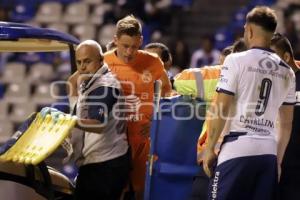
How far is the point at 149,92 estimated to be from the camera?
26.7ft

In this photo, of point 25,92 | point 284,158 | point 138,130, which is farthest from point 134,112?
point 25,92

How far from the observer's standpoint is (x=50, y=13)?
765 inches

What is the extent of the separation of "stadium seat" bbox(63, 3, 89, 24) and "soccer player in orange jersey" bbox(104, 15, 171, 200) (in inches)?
434

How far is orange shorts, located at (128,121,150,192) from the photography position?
7914 mm

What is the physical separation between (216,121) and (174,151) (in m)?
1.01

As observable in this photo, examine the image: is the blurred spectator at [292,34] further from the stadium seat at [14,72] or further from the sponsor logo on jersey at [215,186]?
the sponsor logo on jersey at [215,186]

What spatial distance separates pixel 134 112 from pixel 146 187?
2.73 ft

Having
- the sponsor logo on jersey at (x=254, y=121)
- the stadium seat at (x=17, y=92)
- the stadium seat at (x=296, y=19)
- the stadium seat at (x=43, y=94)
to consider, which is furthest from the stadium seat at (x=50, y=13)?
the sponsor logo on jersey at (x=254, y=121)

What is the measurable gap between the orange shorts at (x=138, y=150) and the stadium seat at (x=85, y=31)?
35.0 feet

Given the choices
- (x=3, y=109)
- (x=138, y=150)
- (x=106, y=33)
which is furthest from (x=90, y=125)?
(x=106, y=33)

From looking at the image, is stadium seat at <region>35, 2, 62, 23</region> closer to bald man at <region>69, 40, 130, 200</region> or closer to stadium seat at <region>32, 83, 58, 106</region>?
stadium seat at <region>32, 83, 58, 106</region>

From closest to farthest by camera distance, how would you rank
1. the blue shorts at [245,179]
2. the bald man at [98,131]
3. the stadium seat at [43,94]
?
the blue shorts at [245,179]
the bald man at [98,131]
the stadium seat at [43,94]

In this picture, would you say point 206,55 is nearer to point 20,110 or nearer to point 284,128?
point 20,110

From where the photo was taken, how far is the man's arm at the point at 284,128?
681 cm
